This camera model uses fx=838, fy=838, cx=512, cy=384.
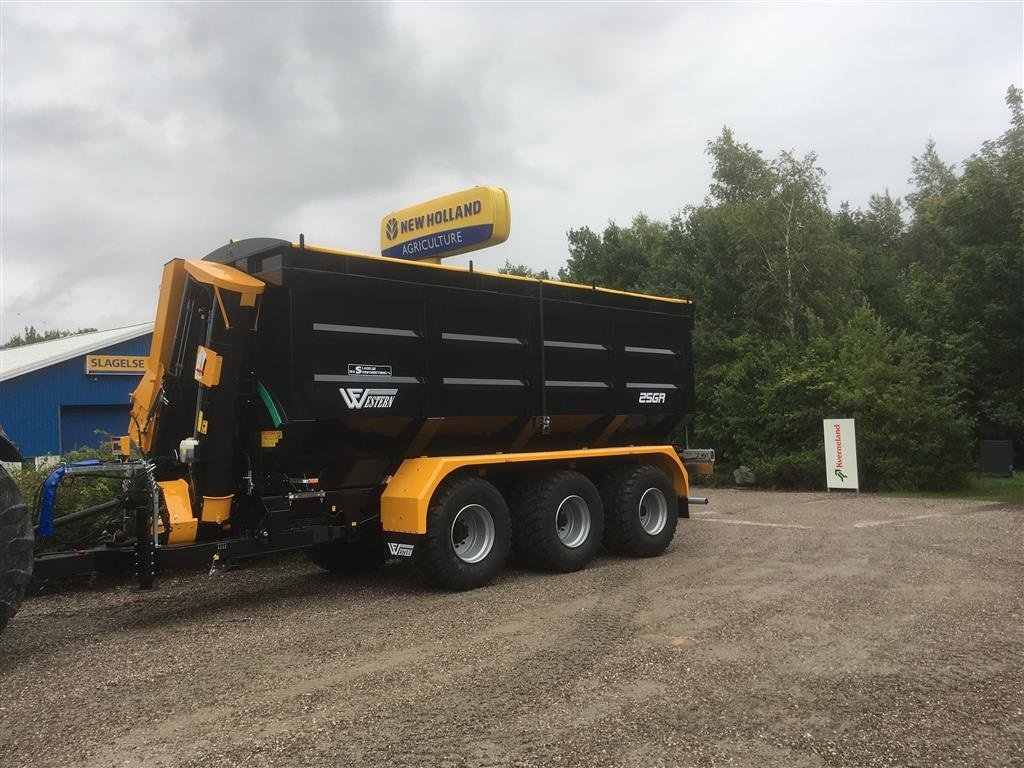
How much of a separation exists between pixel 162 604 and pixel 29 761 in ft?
11.9

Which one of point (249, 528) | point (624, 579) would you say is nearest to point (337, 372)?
point (249, 528)

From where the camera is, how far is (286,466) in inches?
282

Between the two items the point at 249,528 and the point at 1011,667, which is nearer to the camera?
the point at 1011,667

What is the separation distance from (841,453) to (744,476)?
3.14 m

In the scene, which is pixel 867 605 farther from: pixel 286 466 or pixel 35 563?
pixel 35 563

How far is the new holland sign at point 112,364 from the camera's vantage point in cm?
2448

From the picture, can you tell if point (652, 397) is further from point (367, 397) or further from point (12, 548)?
point (12, 548)

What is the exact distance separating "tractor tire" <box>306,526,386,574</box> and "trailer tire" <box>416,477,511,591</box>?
4.13ft

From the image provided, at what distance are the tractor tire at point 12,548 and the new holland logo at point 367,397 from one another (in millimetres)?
2535

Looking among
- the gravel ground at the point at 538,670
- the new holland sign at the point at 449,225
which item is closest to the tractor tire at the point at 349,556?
the gravel ground at the point at 538,670

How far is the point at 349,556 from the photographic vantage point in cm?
894

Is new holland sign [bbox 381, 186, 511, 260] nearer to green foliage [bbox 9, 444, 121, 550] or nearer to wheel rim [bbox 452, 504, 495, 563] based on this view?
wheel rim [bbox 452, 504, 495, 563]

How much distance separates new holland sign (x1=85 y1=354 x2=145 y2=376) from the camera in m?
24.5

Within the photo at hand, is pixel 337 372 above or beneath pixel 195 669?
above
